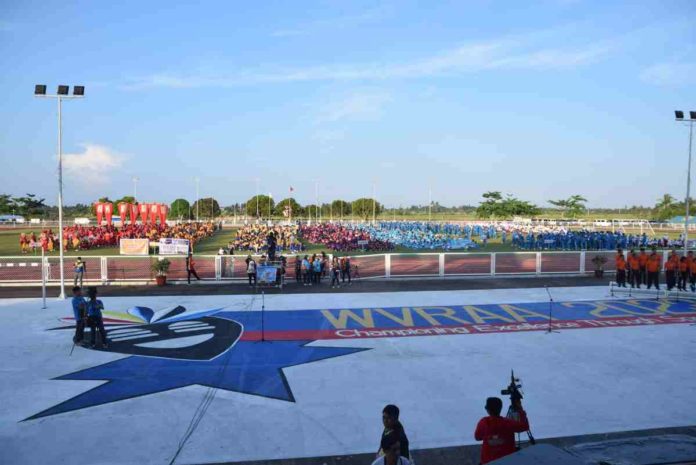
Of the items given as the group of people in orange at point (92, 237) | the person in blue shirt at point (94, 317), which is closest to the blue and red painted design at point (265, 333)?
the person in blue shirt at point (94, 317)

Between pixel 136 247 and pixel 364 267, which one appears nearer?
pixel 364 267

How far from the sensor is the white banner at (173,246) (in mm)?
29716

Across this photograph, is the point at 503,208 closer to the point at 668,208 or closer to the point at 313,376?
the point at 668,208

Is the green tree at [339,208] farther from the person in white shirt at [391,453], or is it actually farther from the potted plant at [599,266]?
the person in white shirt at [391,453]

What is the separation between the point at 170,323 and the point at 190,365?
439 cm

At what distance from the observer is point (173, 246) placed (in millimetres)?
30219

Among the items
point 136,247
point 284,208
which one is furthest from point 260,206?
point 136,247

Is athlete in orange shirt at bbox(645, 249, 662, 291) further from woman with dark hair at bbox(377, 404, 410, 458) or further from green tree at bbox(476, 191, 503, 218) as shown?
green tree at bbox(476, 191, 503, 218)

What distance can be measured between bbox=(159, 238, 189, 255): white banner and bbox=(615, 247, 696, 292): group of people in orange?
23.2 m

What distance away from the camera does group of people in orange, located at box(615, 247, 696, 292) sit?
18594mm

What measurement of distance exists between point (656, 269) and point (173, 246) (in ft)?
81.8

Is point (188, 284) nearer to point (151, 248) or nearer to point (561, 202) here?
point (151, 248)

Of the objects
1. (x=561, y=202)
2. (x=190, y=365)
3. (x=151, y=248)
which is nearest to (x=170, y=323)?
(x=190, y=365)

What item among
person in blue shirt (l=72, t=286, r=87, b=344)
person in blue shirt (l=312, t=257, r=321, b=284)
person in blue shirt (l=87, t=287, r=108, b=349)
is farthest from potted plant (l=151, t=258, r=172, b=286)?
person in blue shirt (l=87, t=287, r=108, b=349)
